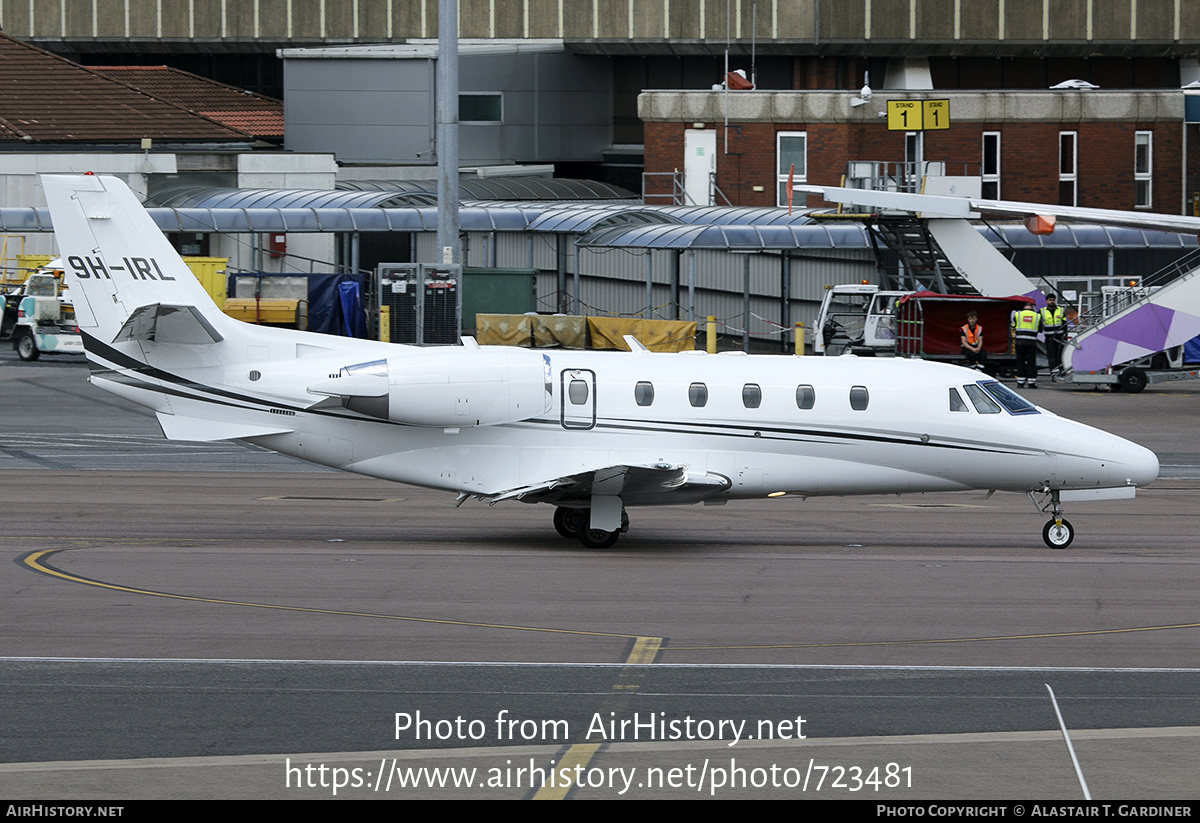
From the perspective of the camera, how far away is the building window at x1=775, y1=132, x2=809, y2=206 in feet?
221

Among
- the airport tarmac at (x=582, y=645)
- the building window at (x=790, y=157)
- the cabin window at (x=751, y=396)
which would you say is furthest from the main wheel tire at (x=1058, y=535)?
the building window at (x=790, y=157)

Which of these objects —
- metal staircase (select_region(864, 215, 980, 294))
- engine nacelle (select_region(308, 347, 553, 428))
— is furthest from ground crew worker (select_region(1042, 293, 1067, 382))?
engine nacelle (select_region(308, 347, 553, 428))

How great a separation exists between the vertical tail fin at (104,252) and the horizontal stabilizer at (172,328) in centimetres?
8

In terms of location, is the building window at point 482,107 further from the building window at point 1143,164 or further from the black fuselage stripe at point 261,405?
the black fuselage stripe at point 261,405

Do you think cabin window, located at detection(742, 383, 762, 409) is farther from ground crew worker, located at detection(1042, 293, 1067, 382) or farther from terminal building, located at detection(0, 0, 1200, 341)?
terminal building, located at detection(0, 0, 1200, 341)

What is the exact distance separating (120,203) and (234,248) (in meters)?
42.6

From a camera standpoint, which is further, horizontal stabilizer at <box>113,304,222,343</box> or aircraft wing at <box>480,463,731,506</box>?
horizontal stabilizer at <box>113,304,222,343</box>

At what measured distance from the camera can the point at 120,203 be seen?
71.4 ft

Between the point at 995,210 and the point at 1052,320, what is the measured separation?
4506 mm

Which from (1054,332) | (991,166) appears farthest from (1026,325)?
(991,166)

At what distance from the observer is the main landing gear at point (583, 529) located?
21.8 metres

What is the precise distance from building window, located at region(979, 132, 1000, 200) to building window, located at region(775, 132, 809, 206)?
7.54 metres

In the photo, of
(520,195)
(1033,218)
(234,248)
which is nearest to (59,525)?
(1033,218)
